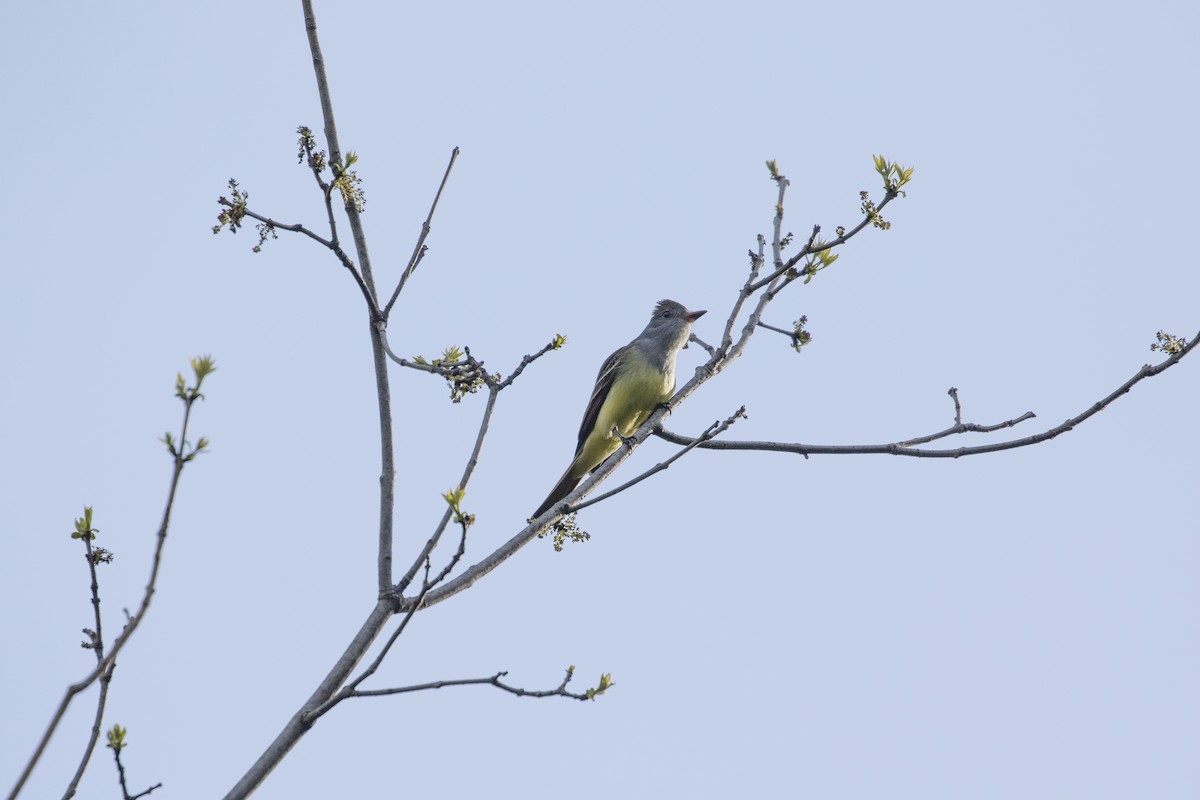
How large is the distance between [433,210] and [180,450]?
2582mm

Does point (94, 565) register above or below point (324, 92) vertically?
below

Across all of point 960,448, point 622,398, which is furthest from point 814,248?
point 622,398

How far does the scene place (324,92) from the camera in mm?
5480

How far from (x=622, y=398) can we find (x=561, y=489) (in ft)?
3.13

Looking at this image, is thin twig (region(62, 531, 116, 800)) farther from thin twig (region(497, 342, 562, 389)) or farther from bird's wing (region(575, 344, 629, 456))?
bird's wing (region(575, 344, 629, 456))

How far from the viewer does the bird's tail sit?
969 centimetres

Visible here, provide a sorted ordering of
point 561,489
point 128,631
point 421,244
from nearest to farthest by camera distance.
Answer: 1. point 128,631
2. point 421,244
3. point 561,489

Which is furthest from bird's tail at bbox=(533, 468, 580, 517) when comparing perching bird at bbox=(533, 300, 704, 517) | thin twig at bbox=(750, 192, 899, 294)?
thin twig at bbox=(750, 192, 899, 294)

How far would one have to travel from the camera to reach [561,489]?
10.1m

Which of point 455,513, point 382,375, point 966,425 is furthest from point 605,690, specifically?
point 966,425

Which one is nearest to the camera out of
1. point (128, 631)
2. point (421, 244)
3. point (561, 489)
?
point (128, 631)

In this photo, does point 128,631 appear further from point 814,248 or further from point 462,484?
point 814,248

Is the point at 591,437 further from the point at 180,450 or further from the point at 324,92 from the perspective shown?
the point at 180,450

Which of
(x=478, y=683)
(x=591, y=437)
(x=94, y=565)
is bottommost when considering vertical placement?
(x=478, y=683)
